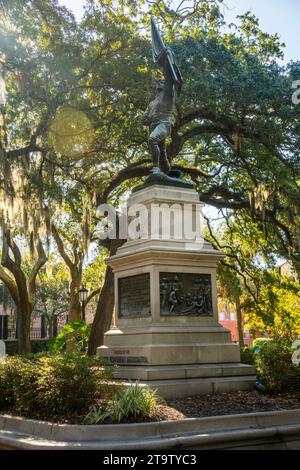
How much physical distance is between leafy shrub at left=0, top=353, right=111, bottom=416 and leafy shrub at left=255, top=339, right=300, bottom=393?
3406 mm

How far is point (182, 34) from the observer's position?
19797mm

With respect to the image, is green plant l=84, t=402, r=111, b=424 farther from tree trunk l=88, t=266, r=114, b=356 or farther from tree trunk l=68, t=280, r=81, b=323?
tree trunk l=68, t=280, r=81, b=323

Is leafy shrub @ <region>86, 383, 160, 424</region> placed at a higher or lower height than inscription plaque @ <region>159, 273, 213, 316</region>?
lower

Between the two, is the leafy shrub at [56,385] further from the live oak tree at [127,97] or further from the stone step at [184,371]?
the live oak tree at [127,97]

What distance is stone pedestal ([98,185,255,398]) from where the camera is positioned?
1041 cm

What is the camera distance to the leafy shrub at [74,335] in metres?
23.0

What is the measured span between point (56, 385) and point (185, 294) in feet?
13.6

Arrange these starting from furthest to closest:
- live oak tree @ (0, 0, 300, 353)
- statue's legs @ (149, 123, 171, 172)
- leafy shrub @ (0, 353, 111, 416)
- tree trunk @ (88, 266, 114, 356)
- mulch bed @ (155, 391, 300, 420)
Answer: tree trunk @ (88, 266, 114, 356) < live oak tree @ (0, 0, 300, 353) < statue's legs @ (149, 123, 171, 172) < mulch bed @ (155, 391, 300, 420) < leafy shrub @ (0, 353, 111, 416)

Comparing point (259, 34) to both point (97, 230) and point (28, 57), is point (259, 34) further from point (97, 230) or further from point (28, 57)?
point (97, 230)

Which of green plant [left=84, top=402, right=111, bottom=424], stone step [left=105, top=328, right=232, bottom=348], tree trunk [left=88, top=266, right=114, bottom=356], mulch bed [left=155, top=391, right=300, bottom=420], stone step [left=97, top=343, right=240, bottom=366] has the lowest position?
mulch bed [left=155, top=391, right=300, bottom=420]

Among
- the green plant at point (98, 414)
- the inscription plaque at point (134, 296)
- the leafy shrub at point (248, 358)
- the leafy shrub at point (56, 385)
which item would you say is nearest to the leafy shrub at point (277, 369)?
the leafy shrub at point (248, 358)

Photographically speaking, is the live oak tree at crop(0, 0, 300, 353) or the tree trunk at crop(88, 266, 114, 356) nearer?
the live oak tree at crop(0, 0, 300, 353)

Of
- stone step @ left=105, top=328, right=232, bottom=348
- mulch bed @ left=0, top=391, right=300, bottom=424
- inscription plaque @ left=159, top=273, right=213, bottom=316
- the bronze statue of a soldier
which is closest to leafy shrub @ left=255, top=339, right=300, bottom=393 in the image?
mulch bed @ left=0, top=391, right=300, bottom=424

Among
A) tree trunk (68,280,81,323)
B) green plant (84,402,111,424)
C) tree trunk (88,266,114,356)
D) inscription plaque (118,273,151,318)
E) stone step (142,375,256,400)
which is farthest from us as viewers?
tree trunk (68,280,81,323)
